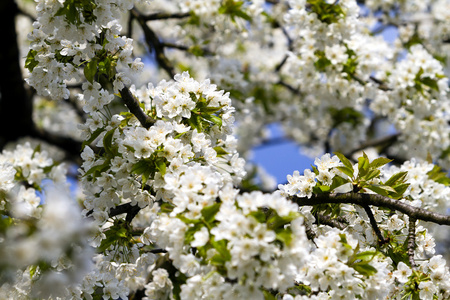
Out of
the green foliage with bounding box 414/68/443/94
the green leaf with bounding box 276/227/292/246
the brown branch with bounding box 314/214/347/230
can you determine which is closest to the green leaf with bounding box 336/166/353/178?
the brown branch with bounding box 314/214/347/230

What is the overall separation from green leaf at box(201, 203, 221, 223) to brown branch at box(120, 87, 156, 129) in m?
1.00

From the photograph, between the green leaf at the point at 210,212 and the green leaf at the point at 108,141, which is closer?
the green leaf at the point at 210,212

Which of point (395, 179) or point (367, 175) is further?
point (395, 179)

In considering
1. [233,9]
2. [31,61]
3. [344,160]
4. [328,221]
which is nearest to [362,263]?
[328,221]

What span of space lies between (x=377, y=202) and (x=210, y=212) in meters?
1.14

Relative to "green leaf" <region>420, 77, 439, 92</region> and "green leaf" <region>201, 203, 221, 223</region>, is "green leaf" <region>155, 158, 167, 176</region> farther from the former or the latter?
"green leaf" <region>420, 77, 439, 92</region>

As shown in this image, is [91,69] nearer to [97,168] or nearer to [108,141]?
[108,141]

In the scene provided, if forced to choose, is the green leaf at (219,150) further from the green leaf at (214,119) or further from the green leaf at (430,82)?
the green leaf at (430,82)

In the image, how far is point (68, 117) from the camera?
9.34 metres

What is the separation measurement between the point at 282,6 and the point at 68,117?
4.95m

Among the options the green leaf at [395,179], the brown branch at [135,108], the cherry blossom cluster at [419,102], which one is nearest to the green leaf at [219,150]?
the brown branch at [135,108]

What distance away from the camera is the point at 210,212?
2205 millimetres

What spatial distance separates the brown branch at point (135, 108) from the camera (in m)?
2.94

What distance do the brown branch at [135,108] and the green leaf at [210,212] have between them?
1.00 meters
